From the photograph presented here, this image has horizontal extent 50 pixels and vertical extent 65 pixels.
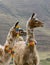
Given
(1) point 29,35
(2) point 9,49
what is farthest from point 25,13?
(1) point 29,35

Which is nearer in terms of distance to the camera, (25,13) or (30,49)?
(30,49)

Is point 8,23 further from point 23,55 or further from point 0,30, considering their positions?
point 23,55

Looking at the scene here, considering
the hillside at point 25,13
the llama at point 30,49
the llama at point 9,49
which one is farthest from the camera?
the hillside at point 25,13

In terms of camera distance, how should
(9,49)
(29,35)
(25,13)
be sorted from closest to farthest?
(29,35) → (9,49) → (25,13)

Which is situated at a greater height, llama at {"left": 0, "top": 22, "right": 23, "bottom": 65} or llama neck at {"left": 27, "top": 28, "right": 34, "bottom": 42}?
llama neck at {"left": 27, "top": 28, "right": 34, "bottom": 42}

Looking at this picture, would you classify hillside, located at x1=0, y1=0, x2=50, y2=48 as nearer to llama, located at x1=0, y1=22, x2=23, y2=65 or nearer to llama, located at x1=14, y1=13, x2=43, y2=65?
llama, located at x1=0, y1=22, x2=23, y2=65

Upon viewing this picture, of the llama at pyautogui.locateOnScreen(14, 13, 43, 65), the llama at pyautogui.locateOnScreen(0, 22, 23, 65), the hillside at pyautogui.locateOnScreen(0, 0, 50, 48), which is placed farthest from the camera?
the hillside at pyautogui.locateOnScreen(0, 0, 50, 48)

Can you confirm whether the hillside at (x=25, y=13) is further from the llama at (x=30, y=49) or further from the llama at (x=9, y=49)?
the llama at (x=30, y=49)

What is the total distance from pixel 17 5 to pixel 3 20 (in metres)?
3.93

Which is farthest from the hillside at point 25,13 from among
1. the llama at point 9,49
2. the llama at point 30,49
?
the llama at point 30,49

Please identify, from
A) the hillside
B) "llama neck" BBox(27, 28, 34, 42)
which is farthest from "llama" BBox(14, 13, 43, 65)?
the hillside

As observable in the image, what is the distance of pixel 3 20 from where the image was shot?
19.9 metres

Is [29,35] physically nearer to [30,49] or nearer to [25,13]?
[30,49]

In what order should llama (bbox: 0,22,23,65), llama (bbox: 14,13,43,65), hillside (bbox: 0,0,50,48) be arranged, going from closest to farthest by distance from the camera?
llama (bbox: 14,13,43,65), llama (bbox: 0,22,23,65), hillside (bbox: 0,0,50,48)
